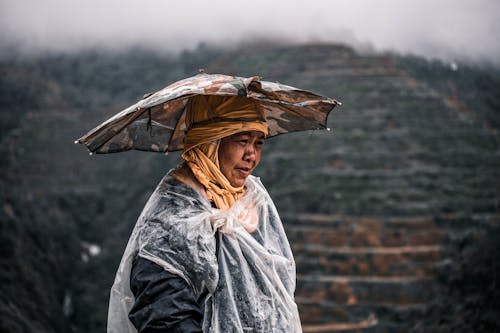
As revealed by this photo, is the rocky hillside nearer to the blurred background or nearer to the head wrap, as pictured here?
the blurred background

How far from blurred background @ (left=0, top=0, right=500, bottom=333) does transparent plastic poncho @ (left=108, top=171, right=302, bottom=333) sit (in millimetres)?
6022

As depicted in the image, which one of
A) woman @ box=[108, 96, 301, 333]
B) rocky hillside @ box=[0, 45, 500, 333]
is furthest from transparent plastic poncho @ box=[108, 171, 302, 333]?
rocky hillside @ box=[0, 45, 500, 333]

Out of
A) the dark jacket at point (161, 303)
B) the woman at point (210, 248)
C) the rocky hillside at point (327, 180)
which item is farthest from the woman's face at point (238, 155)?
the rocky hillside at point (327, 180)

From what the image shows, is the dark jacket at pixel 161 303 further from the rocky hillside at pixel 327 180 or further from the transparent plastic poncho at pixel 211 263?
the rocky hillside at pixel 327 180

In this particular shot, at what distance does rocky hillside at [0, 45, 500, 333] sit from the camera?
8508mm

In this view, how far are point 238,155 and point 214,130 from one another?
0.24 ft

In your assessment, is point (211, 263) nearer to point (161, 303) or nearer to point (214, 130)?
point (161, 303)

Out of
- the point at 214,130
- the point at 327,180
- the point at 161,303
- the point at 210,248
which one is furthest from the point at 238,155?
the point at 327,180

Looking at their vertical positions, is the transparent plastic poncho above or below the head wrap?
below

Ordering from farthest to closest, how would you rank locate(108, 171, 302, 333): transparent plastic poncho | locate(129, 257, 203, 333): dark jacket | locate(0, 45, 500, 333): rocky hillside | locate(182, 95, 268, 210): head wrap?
locate(0, 45, 500, 333): rocky hillside → locate(182, 95, 268, 210): head wrap → locate(108, 171, 302, 333): transparent plastic poncho → locate(129, 257, 203, 333): dark jacket

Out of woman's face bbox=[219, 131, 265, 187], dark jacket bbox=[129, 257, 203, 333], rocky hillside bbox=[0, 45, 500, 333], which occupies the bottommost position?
rocky hillside bbox=[0, 45, 500, 333]

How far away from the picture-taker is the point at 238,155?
4.84 ft

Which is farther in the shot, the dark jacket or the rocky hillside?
the rocky hillside

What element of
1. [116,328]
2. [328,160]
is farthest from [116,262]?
[116,328]
